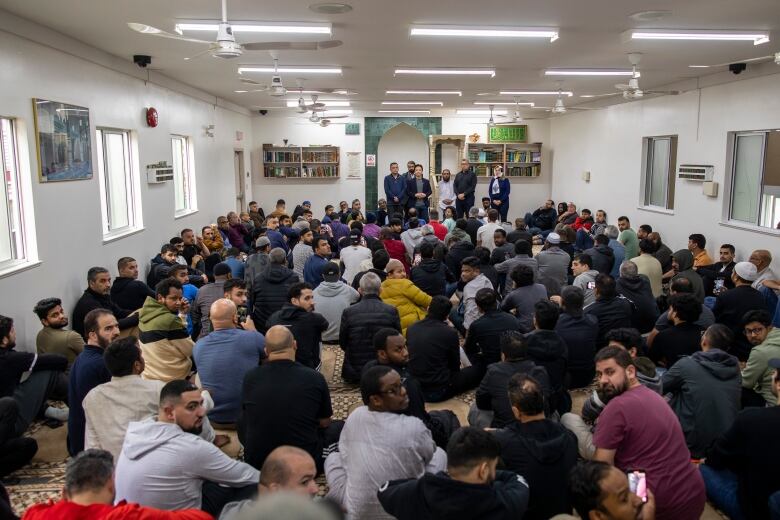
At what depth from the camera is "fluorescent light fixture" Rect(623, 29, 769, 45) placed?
21.6ft

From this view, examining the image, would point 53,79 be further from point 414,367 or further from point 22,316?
point 414,367

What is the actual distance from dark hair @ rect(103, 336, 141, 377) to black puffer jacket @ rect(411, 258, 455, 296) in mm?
4007

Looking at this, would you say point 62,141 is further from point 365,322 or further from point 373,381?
point 373,381

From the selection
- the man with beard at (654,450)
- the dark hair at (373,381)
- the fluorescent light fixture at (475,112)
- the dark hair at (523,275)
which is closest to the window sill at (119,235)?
the dark hair at (523,275)

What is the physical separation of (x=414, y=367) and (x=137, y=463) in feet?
8.90

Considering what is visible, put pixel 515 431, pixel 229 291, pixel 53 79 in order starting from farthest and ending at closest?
1. pixel 53 79
2. pixel 229 291
3. pixel 515 431

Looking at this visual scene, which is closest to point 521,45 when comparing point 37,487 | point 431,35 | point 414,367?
point 431,35

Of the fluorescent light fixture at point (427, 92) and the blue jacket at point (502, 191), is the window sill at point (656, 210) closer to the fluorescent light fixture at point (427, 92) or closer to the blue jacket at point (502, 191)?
the blue jacket at point (502, 191)

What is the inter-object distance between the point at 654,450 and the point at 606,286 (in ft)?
8.92

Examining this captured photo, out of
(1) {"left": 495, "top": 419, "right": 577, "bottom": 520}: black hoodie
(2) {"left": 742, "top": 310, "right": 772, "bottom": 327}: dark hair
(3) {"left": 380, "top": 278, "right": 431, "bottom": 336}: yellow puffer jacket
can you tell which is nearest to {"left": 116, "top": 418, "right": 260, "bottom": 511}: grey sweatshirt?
(1) {"left": 495, "top": 419, "right": 577, "bottom": 520}: black hoodie

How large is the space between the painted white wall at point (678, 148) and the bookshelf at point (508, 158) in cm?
123

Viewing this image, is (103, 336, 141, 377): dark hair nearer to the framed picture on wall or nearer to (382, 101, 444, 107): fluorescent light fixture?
the framed picture on wall

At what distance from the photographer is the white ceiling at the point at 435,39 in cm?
552

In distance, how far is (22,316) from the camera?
5785 millimetres
